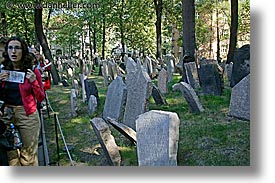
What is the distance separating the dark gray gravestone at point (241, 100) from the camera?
9.08ft

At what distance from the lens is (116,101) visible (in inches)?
129

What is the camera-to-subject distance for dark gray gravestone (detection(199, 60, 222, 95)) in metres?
3.63

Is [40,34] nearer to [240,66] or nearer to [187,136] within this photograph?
[187,136]

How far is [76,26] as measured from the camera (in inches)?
110

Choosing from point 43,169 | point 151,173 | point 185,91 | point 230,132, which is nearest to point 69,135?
point 43,169

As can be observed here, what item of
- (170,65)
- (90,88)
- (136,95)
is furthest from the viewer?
(170,65)

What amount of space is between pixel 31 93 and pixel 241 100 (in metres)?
1.57

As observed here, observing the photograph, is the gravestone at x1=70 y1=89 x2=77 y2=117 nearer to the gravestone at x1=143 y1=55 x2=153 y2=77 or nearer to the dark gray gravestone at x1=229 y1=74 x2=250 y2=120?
the gravestone at x1=143 y1=55 x2=153 y2=77

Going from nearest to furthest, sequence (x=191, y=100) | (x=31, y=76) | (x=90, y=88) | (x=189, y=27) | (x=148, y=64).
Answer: (x=31, y=76), (x=191, y=100), (x=189, y=27), (x=90, y=88), (x=148, y=64)

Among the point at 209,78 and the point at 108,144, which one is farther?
the point at 209,78

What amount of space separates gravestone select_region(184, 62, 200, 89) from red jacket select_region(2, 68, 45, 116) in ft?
6.34

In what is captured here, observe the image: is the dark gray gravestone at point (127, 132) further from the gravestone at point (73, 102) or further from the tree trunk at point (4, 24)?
the tree trunk at point (4, 24)

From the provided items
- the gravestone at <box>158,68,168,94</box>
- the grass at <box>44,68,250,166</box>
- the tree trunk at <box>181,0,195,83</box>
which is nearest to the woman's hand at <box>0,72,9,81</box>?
the grass at <box>44,68,250,166</box>

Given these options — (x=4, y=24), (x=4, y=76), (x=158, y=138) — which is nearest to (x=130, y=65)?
(x=4, y=24)
